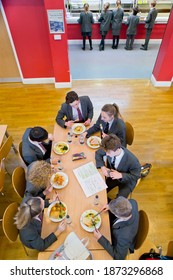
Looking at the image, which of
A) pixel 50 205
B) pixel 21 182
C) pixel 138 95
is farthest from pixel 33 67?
pixel 50 205

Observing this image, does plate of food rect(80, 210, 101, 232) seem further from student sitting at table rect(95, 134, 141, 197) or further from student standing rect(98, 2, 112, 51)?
student standing rect(98, 2, 112, 51)

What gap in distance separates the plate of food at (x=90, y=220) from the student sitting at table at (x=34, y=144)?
1.12m

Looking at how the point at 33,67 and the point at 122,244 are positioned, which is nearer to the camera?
the point at 122,244

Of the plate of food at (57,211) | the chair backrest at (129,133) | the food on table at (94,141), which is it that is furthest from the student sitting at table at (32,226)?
the chair backrest at (129,133)

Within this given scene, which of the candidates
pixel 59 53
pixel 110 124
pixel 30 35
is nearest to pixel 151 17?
pixel 59 53

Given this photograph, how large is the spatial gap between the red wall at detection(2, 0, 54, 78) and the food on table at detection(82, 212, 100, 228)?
453 cm

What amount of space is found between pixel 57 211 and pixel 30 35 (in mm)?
4482

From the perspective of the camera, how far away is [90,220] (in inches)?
83.5

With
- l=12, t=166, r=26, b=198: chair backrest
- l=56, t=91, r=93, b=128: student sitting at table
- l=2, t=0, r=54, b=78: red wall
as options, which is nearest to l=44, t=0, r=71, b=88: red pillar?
l=2, t=0, r=54, b=78: red wall

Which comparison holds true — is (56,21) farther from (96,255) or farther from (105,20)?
(96,255)

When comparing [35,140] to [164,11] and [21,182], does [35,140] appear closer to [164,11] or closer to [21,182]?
[21,182]

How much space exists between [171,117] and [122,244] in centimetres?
356

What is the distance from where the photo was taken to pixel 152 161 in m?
3.77

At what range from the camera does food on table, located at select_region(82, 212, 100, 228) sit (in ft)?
6.85
